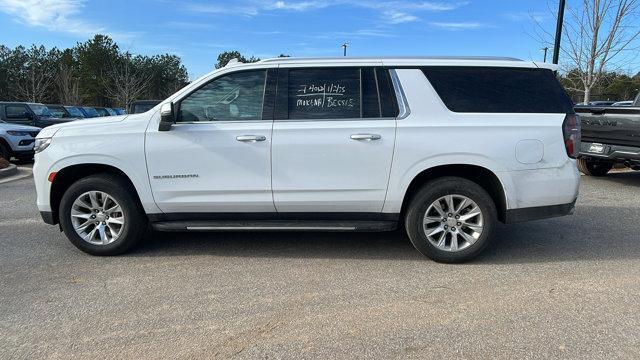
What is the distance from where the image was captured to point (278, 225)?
484cm

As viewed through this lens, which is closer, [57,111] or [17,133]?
[17,133]

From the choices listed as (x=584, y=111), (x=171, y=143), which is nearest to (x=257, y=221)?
(x=171, y=143)

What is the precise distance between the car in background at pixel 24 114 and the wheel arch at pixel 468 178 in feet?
47.1

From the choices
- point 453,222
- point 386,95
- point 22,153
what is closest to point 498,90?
point 386,95

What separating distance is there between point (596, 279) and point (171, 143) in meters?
4.07

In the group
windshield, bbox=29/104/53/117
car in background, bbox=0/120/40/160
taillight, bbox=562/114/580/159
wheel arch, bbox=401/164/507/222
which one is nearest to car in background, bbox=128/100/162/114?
car in background, bbox=0/120/40/160

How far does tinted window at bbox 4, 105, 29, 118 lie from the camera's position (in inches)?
605

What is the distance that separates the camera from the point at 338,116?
15.6 feet

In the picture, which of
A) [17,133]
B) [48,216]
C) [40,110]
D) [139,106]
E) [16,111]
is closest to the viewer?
[48,216]

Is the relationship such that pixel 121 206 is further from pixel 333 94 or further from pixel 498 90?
pixel 498 90

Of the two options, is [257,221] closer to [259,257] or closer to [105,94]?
[259,257]

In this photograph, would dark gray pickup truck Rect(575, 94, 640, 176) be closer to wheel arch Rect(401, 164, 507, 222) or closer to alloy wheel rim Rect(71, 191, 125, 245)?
wheel arch Rect(401, 164, 507, 222)

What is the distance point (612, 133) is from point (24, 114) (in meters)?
16.3

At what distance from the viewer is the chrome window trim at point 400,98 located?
4.74m
